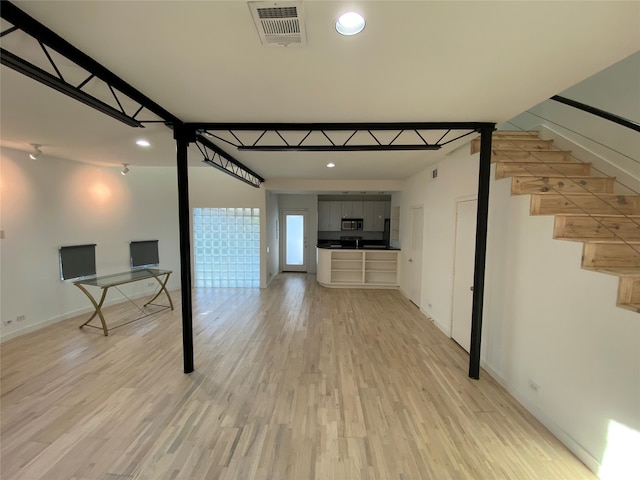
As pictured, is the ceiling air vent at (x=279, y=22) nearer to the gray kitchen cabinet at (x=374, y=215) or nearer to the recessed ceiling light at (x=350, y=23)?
the recessed ceiling light at (x=350, y=23)

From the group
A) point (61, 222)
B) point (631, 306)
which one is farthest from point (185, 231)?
point (631, 306)

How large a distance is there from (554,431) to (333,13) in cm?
336

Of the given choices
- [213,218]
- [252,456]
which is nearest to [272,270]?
[213,218]

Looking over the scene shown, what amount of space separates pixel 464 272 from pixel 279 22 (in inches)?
137

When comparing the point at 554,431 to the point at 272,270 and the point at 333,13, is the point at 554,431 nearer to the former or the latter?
the point at 333,13

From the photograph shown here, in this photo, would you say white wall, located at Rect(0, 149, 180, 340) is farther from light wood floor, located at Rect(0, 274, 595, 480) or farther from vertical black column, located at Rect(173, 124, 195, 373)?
vertical black column, located at Rect(173, 124, 195, 373)

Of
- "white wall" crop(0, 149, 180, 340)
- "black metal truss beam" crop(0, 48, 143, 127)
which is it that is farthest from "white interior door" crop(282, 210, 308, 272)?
"black metal truss beam" crop(0, 48, 143, 127)

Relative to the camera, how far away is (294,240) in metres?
8.78

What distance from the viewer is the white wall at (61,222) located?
3828 millimetres

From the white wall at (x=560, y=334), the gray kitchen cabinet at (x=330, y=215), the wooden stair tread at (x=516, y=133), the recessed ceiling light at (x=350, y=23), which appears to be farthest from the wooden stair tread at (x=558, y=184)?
the gray kitchen cabinet at (x=330, y=215)

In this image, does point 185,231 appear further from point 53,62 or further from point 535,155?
point 535,155

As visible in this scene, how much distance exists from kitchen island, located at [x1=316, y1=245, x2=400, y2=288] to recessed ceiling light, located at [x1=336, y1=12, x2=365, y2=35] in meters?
5.59

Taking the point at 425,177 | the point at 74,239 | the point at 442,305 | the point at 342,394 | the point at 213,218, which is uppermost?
the point at 425,177

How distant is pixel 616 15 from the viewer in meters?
1.30
